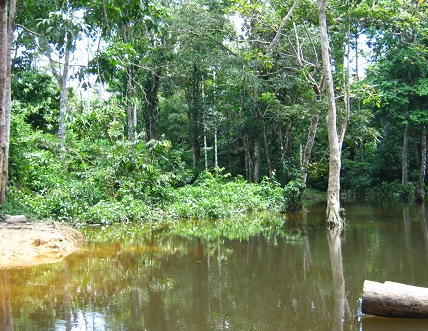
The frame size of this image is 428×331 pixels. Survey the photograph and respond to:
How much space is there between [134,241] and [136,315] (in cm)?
558

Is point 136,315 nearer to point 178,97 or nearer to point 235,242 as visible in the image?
point 235,242

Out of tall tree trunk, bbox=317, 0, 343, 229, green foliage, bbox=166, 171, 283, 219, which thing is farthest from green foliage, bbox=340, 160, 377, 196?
tall tree trunk, bbox=317, 0, 343, 229

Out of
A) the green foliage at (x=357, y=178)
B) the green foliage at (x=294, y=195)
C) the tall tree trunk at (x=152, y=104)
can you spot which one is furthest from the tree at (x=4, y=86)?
the green foliage at (x=357, y=178)

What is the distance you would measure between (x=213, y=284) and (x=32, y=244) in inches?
163

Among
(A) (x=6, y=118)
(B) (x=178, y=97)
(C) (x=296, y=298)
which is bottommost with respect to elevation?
(C) (x=296, y=298)

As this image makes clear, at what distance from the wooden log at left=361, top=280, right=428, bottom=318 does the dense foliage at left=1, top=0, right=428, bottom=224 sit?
6646mm

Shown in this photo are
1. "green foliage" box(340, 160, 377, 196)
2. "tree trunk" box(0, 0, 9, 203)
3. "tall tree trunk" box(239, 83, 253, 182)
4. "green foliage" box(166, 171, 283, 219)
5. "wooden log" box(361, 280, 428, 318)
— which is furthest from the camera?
"green foliage" box(340, 160, 377, 196)

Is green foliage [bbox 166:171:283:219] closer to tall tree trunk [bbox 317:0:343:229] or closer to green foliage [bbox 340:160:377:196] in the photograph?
tall tree trunk [bbox 317:0:343:229]

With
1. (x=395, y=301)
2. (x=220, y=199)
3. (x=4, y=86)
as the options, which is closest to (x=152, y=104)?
(x=220, y=199)

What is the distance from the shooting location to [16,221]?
9.66 metres

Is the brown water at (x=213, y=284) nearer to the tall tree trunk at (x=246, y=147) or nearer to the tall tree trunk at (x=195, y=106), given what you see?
the tall tree trunk at (x=246, y=147)

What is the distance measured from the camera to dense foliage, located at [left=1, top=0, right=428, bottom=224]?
12.4 meters

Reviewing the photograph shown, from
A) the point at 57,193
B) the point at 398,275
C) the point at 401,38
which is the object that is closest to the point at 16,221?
the point at 57,193

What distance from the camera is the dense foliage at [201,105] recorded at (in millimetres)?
12443
